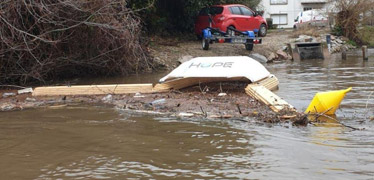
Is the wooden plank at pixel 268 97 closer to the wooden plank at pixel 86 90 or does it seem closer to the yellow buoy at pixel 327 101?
the yellow buoy at pixel 327 101

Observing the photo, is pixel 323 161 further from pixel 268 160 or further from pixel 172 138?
pixel 172 138

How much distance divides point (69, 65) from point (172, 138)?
7.48m

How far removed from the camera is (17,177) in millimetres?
4246

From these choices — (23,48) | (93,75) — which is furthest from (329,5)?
(23,48)

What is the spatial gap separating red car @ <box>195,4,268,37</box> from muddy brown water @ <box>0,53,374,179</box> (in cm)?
1261

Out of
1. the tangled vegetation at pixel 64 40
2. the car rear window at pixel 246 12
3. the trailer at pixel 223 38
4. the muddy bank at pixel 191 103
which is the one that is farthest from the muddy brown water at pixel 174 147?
the car rear window at pixel 246 12

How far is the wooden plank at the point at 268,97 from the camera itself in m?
7.32

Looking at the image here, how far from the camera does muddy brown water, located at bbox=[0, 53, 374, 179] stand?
4.34 metres

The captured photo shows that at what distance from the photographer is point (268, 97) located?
8094 millimetres

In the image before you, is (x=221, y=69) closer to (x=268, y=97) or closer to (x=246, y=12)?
(x=268, y=97)

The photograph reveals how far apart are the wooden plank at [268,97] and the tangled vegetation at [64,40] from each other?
419cm

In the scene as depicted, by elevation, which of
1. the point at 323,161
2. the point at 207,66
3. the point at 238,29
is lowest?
the point at 323,161

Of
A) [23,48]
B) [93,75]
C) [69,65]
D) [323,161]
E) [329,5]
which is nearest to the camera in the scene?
[323,161]

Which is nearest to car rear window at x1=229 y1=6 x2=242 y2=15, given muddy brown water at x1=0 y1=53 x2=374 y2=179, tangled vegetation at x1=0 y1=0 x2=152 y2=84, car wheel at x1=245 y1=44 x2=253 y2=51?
car wheel at x1=245 y1=44 x2=253 y2=51
